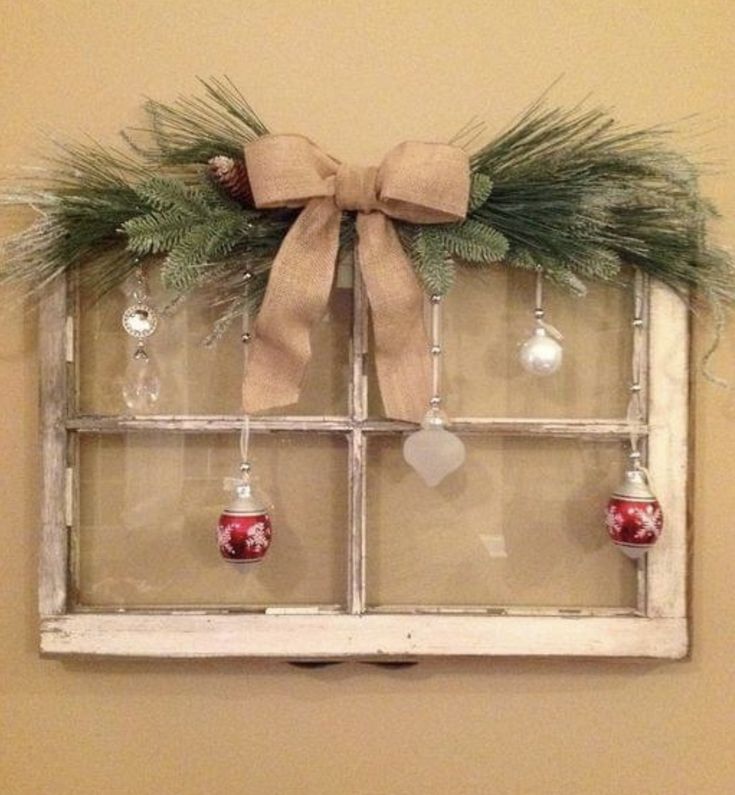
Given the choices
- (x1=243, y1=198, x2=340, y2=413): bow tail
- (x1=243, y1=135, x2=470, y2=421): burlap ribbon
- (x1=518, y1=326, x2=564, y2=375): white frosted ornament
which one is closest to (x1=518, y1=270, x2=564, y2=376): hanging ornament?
(x1=518, y1=326, x2=564, y2=375): white frosted ornament

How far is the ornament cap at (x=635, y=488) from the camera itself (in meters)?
0.74

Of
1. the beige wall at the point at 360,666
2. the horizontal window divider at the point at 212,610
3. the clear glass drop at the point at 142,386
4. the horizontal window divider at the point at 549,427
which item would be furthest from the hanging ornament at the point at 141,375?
the horizontal window divider at the point at 549,427

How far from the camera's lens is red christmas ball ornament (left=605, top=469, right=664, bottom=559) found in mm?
733

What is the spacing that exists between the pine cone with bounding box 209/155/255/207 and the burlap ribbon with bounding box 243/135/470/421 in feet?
0.07

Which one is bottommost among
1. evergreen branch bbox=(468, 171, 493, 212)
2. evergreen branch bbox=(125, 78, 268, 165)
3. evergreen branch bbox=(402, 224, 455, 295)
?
evergreen branch bbox=(402, 224, 455, 295)

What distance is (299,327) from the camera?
28.4 inches

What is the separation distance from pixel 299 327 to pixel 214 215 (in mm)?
138

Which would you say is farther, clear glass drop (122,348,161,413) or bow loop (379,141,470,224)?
clear glass drop (122,348,161,413)

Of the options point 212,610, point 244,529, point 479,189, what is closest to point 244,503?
point 244,529

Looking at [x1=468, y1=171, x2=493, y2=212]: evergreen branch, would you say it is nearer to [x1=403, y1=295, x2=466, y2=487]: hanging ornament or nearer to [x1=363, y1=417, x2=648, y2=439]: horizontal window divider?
[x1=403, y1=295, x2=466, y2=487]: hanging ornament

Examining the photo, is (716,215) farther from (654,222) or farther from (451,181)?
(451,181)

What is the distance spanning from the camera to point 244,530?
727 millimetres

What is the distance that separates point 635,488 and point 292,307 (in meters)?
0.38

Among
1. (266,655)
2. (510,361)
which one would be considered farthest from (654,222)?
(266,655)
